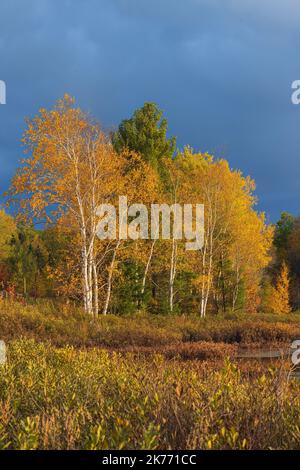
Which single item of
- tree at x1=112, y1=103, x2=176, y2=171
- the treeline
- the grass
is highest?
tree at x1=112, y1=103, x2=176, y2=171

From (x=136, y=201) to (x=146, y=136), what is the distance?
666 centimetres

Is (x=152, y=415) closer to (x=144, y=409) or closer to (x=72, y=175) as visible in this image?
(x=144, y=409)

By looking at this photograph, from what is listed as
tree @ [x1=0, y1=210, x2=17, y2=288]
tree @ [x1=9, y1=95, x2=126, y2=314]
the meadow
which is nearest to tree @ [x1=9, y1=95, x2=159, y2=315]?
tree @ [x1=9, y1=95, x2=126, y2=314]

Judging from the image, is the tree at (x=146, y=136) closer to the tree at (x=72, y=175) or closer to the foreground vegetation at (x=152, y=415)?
the tree at (x=72, y=175)

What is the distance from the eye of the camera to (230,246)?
114 feet

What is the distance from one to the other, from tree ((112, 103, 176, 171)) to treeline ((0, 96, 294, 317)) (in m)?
0.06

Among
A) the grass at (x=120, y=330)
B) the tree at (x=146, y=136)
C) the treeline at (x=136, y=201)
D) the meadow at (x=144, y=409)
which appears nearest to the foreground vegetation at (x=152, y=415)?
the meadow at (x=144, y=409)

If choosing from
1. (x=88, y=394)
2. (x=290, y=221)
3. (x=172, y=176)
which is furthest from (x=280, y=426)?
(x=290, y=221)

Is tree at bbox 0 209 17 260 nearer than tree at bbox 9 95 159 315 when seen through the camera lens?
No

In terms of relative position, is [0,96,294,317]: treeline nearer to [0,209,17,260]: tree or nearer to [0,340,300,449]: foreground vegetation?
[0,209,17,260]: tree

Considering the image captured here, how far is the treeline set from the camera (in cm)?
2273

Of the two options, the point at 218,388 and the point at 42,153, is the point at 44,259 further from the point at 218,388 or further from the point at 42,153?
the point at 218,388

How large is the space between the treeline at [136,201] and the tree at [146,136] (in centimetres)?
6
